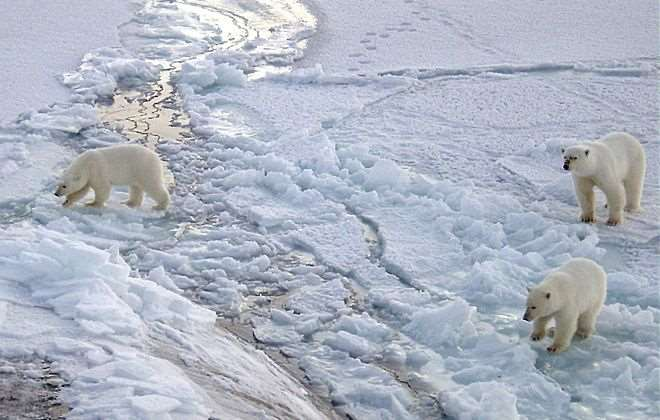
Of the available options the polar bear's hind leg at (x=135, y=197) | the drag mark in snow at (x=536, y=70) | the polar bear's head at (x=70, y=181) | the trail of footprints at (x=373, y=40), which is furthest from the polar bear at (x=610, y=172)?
the trail of footprints at (x=373, y=40)

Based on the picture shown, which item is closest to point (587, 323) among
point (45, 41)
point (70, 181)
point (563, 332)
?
point (563, 332)

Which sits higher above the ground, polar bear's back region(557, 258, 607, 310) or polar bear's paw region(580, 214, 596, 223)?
polar bear's back region(557, 258, 607, 310)

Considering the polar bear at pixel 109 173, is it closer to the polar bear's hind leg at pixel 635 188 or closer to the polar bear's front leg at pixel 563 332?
the polar bear's front leg at pixel 563 332

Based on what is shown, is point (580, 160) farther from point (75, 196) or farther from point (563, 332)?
point (75, 196)

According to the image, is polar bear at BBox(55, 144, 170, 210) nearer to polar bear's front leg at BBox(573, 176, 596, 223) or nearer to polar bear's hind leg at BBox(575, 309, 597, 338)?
polar bear's front leg at BBox(573, 176, 596, 223)

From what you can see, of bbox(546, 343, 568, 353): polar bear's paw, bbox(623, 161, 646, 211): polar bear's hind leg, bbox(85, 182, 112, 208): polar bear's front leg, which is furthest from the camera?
bbox(623, 161, 646, 211): polar bear's hind leg

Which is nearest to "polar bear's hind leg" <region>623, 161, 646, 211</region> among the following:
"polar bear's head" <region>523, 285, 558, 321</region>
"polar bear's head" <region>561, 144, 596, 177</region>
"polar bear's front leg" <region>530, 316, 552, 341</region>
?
"polar bear's head" <region>561, 144, 596, 177</region>
